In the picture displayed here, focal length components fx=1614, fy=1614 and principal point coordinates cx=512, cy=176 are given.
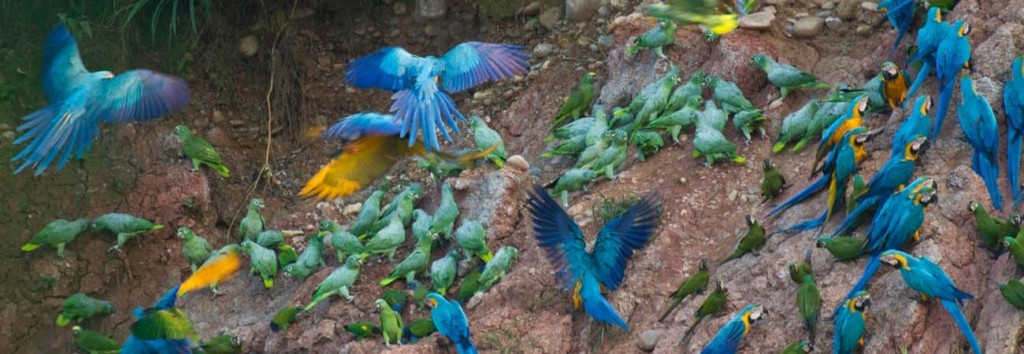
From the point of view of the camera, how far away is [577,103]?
9008mm

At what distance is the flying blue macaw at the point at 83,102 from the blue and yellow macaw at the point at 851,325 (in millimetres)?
3727

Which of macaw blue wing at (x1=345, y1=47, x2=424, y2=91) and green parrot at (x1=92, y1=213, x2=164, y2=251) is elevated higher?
macaw blue wing at (x1=345, y1=47, x2=424, y2=91)

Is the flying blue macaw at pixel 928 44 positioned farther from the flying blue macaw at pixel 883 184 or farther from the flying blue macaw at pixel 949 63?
the flying blue macaw at pixel 883 184

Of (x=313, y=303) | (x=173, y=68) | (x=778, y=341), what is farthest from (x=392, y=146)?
A: (x=778, y=341)

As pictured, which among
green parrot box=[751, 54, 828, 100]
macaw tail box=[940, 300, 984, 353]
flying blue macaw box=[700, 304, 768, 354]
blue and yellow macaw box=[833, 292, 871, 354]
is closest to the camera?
macaw tail box=[940, 300, 984, 353]

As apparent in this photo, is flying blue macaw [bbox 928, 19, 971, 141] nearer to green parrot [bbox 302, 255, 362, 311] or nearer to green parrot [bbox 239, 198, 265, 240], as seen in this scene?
green parrot [bbox 302, 255, 362, 311]

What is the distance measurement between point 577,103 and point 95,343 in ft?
9.64

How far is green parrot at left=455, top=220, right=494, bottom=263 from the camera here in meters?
8.10

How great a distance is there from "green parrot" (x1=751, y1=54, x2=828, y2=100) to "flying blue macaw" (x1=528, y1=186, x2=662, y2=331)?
1.23 m

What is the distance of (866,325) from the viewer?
663 centimetres

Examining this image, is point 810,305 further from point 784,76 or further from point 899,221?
point 784,76

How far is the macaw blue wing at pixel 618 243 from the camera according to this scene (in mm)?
7629

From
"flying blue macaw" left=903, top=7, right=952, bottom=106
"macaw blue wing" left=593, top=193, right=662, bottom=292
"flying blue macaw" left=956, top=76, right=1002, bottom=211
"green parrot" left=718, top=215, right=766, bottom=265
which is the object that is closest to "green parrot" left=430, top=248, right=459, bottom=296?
"macaw blue wing" left=593, top=193, right=662, bottom=292

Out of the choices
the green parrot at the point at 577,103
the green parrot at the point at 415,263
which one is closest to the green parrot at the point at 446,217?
the green parrot at the point at 415,263
